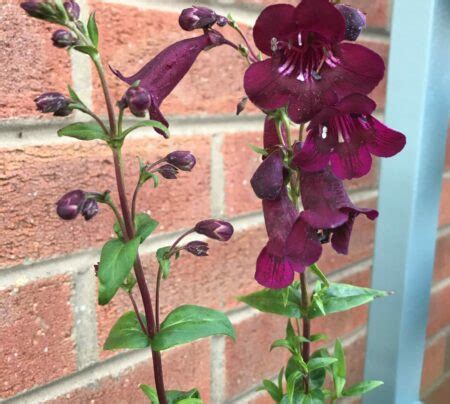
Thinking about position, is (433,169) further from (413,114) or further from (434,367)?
(434,367)

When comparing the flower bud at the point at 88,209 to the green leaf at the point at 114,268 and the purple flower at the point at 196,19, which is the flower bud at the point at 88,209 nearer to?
the green leaf at the point at 114,268

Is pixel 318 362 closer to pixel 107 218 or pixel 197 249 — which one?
pixel 197 249

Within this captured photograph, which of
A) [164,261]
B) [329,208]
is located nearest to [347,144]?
[329,208]

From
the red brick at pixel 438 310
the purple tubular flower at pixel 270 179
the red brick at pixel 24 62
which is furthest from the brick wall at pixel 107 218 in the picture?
the red brick at pixel 438 310

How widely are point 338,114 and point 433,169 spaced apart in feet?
1.43

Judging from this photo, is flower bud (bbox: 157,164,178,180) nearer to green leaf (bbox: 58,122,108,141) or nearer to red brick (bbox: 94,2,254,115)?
green leaf (bbox: 58,122,108,141)

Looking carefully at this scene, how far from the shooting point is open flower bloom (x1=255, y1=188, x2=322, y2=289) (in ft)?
1.09

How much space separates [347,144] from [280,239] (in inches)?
2.9

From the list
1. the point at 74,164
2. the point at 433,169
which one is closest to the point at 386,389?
the point at 433,169

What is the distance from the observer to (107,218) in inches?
21.5

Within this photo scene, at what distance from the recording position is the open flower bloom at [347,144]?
0.34 metres

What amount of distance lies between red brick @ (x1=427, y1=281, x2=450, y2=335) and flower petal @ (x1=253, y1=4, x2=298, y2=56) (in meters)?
0.77

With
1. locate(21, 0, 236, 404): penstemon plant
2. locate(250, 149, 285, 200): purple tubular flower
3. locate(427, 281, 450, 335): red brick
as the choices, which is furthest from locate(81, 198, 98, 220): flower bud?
locate(427, 281, 450, 335): red brick

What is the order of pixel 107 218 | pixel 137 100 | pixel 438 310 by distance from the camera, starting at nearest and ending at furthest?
pixel 137 100
pixel 107 218
pixel 438 310
